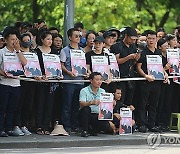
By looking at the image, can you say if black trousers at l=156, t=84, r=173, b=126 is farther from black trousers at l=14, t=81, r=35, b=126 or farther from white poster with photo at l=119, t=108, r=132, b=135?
black trousers at l=14, t=81, r=35, b=126

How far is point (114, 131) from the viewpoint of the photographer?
14578mm

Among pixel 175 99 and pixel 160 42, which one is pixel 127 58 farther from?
pixel 175 99

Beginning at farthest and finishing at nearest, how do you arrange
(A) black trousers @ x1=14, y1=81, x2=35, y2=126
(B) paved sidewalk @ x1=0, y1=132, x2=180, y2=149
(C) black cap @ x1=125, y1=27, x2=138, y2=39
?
1. (C) black cap @ x1=125, y1=27, x2=138, y2=39
2. (A) black trousers @ x1=14, y1=81, x2=35, y2=126
3. (B) paved sidewalk @ x1=0, y1=132, x2=180, y2=149

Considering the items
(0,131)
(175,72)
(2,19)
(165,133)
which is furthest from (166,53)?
(2,19)

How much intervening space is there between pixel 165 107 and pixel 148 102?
1.82 feet

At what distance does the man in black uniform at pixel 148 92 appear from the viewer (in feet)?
49.8

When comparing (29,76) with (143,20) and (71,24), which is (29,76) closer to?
(71,24)

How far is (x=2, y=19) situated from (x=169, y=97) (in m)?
17.4

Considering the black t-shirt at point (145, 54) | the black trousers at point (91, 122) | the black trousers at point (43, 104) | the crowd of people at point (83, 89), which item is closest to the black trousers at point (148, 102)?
the crowd of people at point (83, 89)

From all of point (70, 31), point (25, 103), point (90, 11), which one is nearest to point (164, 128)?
point (70, 31)

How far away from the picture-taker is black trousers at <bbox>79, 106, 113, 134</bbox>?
13914mm

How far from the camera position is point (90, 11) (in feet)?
90.8

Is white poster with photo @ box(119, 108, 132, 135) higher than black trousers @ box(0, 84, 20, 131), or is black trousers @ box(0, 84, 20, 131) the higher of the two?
black trousers @ box(0, 84, 20, 131)

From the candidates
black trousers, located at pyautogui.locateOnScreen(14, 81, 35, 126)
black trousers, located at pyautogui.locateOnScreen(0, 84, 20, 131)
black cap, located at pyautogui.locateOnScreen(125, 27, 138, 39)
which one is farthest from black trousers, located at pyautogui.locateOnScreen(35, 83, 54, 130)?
black cap, located at pyautogui.locateOnScreen(125, 27, 138, 39)
